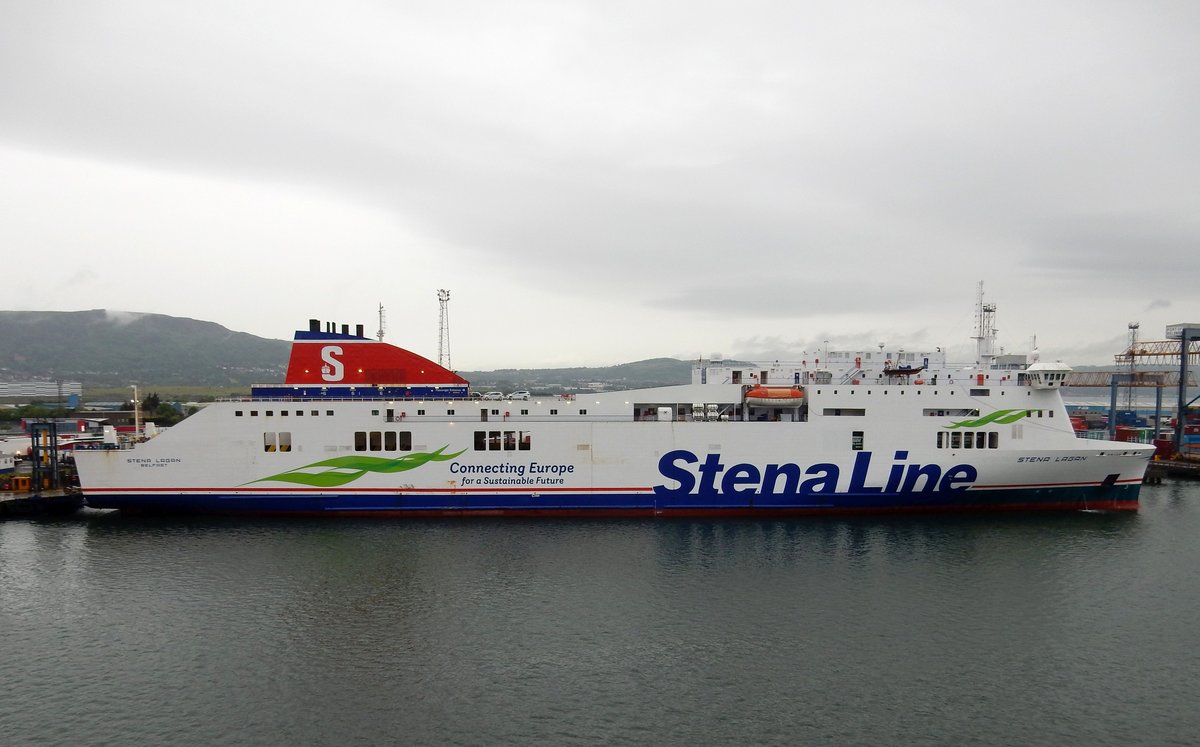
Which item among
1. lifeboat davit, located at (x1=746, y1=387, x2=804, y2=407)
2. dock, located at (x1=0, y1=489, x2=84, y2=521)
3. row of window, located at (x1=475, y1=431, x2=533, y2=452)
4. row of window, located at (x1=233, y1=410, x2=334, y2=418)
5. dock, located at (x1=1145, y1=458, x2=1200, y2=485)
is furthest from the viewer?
dock, located at (x1=1145, y1=458, x2=1200, y2=485)

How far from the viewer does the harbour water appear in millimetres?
9922

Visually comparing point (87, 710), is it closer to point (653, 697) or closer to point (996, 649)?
point (653, 697)

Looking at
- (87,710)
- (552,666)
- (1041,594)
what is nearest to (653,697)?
(552,666)

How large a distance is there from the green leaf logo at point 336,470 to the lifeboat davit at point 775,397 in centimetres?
1232

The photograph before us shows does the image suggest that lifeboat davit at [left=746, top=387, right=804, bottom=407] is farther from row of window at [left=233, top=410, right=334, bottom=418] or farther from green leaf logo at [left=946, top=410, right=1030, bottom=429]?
row of window at [left=233, top=410, right=334, bottom=418]

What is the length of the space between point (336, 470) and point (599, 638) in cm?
1275

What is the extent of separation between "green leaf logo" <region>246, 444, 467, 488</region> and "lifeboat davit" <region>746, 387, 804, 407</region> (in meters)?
12.3

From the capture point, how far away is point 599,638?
40.9 ft

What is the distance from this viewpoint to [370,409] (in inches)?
843

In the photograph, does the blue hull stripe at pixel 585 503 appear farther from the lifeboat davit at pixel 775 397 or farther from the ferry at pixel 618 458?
the lifeboat davit at pixel 775 397

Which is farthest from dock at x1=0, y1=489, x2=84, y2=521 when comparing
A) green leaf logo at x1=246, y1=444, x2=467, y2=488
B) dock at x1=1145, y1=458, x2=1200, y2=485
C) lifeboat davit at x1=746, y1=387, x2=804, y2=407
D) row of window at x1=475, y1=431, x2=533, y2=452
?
dock at x1=1145, y1=458, x2=1200, y2=485

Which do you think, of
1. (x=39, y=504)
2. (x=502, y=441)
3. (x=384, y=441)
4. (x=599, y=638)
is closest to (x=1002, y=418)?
(x=599, y=638)

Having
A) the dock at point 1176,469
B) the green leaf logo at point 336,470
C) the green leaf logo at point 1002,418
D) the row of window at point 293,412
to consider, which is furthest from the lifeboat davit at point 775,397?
the dock at point 1176,469

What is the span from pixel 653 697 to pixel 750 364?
15.3 metres
